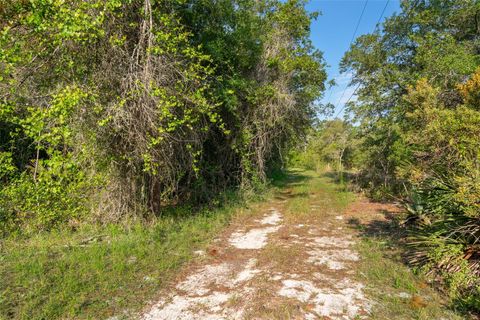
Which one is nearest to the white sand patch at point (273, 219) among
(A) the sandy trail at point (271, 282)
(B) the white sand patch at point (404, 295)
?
(A) the sandy trail at point (271, 282)

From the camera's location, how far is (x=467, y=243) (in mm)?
3340

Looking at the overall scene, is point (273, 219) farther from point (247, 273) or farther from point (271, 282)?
point (271, 282)

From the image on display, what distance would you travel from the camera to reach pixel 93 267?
370cm

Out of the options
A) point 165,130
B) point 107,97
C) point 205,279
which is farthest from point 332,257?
point 107,97

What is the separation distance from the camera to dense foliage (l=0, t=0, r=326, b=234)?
12.3ft

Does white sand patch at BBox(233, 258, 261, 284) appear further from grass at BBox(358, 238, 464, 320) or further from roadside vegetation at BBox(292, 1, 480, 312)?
roadside vegetation at BBox(292, 1, 480, 312)

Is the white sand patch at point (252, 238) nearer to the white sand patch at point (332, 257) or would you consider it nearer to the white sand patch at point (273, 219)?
the white sand patch at point (273, 219)

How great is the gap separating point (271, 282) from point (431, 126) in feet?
10.6

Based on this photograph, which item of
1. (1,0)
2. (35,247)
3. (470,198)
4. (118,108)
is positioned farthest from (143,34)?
(470,198)

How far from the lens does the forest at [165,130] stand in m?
3.43

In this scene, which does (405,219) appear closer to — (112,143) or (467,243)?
(467,243)

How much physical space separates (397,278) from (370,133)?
734 centimetres

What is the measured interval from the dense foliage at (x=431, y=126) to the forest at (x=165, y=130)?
33mm

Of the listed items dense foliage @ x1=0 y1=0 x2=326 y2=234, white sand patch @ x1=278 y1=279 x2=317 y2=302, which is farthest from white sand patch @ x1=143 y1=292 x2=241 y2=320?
dense foliage @ x1=0 y1=0 x2=326 y2=234
